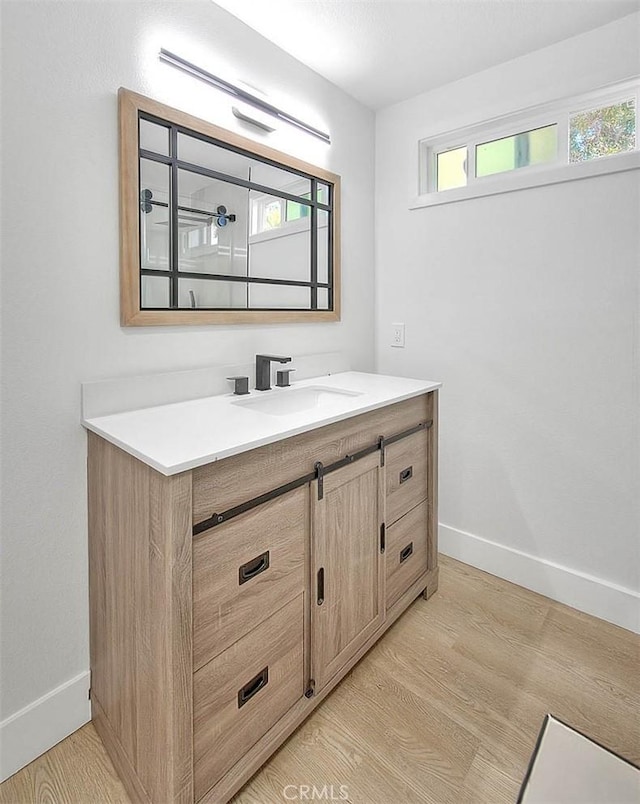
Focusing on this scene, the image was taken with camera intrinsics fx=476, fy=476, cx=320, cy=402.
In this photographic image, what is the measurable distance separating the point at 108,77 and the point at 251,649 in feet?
5.42

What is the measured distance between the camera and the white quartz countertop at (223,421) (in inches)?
42.2

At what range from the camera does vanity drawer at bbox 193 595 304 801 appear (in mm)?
1115

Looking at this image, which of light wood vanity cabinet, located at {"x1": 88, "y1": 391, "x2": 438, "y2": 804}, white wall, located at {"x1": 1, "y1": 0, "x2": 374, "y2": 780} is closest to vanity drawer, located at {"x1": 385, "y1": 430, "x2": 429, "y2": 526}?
light wood vanity cabinet, located at {"x1": 88, "y1": 391, "x2": 438, "y2": 804}

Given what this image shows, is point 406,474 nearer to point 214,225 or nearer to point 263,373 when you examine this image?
point 263,373

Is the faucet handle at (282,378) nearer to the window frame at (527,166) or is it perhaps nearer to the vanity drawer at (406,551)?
the vanity drawer at (406,551)

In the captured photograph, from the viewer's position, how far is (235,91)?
1.72 m

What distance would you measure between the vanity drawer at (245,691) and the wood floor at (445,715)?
139mm

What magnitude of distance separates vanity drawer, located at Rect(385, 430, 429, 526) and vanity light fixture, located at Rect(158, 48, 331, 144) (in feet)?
4.51

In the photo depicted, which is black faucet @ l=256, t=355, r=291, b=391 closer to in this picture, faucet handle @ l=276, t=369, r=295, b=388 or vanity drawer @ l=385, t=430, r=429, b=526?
faucet handle @ l=276, t=369, r=295, b=388

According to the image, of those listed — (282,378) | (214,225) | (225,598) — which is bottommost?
(225,598)

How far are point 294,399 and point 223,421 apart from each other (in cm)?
57

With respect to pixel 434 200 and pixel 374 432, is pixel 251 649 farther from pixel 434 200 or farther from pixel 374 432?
pixel 434 200

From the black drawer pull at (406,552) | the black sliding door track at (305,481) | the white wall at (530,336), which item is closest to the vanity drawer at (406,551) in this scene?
the black drawer pull at (406,552)

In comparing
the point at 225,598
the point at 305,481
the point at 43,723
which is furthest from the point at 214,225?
the point at 43,723
